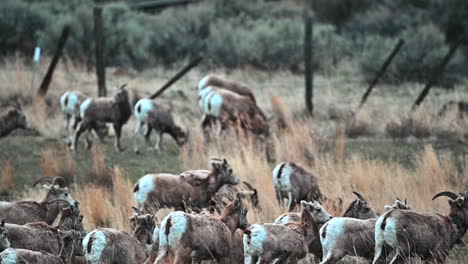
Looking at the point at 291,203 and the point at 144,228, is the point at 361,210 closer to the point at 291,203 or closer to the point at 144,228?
the point at 291,203

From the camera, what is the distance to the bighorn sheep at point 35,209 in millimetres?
10438

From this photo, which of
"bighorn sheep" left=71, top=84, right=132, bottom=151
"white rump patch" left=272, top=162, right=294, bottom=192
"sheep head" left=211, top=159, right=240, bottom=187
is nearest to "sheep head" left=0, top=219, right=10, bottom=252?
"sheep head" left=211, top=159, right=240, bottom=187

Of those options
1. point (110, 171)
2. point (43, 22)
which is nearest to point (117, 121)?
point (110, 171)

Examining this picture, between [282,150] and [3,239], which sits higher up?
[3,239]

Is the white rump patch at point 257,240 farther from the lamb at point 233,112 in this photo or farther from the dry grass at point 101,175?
the lamb at point 233,112

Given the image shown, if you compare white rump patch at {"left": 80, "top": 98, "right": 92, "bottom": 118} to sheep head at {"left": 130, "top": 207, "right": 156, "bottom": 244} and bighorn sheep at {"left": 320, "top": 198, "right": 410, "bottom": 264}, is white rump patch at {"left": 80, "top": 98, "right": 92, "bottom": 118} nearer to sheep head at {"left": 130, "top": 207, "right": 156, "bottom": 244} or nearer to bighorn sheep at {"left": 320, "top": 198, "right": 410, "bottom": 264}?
sheep head at {"left": 130, "top": 207, "right": 156, "bottom": 244}

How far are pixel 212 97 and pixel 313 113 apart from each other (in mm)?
3432

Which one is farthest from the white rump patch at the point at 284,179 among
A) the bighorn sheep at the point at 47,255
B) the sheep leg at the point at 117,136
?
the sheep leg at the point at 117,136

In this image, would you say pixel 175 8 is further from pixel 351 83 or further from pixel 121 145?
pixel 121 145

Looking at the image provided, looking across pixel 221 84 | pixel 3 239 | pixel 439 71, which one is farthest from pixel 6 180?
pixel 439 71

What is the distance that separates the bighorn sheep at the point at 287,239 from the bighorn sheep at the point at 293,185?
211 cm

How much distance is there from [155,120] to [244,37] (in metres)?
15.8

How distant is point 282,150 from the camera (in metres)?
15.5

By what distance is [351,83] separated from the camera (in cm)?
2662
